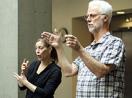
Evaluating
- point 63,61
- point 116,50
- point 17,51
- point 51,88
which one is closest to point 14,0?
point 17,51

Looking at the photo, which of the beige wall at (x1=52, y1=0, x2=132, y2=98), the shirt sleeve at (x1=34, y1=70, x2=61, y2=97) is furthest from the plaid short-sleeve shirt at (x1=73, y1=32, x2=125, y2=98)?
the beige wall at (x1=52, y1=0, x2=132, y2=98)

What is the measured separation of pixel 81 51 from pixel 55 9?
491 cm

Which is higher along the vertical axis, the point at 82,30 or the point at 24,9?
the point at 24,9

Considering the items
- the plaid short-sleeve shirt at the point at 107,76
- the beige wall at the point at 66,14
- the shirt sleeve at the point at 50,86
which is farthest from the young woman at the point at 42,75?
the beige wall at the point at 66,14

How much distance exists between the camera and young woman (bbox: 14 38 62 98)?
325cm

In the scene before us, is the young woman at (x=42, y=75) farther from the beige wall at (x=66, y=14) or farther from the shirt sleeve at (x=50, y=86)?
the beige wall at (x=66, y=14)

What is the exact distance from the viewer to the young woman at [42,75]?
10.7 ft

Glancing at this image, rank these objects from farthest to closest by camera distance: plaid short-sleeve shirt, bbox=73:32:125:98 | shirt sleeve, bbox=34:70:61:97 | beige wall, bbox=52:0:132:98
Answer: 1. beige wall, bbox=52:0:132:98
2. shirt sleeve, bbox=34:70:61:97
3. plaid short-sleeve shirt, bbox=73:32:125:98

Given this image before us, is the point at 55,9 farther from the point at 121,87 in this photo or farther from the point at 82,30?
the point at 121,87

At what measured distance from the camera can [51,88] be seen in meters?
Answer: 3.26

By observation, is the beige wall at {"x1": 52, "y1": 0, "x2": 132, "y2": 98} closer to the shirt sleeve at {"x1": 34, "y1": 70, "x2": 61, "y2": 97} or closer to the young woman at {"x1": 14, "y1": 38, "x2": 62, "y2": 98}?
the young woman at {"x1": 14, "y1": 38, "x2": 62, "y2": 98}

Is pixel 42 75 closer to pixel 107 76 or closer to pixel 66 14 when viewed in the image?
pixel 107 76

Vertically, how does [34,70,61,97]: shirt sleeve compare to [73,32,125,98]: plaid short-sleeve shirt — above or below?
below

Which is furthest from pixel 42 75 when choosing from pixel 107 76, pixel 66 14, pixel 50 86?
pixel 66 14
